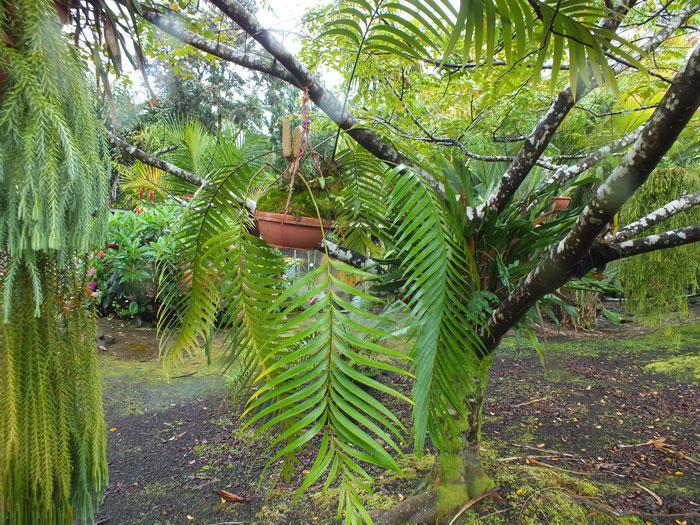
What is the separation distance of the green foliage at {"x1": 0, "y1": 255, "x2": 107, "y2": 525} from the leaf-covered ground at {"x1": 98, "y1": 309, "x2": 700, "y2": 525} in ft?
1.26

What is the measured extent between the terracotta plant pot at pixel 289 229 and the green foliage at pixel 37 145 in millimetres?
449

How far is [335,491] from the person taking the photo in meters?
2.00

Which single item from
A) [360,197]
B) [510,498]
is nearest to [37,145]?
[360,197]

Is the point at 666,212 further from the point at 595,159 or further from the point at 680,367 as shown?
the point at 680,367

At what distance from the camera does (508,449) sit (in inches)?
95.3

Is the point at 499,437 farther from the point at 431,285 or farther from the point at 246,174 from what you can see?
the point at 246,174

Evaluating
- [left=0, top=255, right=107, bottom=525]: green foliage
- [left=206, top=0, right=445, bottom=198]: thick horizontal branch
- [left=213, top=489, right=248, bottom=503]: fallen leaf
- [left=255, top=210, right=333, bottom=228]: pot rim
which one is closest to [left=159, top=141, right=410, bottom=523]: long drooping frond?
[left=255, top=210, right=333, bottom=228]: pot rim

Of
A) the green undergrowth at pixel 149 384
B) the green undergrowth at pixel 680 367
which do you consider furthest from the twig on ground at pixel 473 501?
the green undergrowth at pixel 680 367

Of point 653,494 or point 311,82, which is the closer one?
point 311,82

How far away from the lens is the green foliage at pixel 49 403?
34.1 inches

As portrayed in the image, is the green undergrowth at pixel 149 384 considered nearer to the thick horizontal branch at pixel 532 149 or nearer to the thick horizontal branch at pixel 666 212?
the thick horizontal branch at pixel 532 149

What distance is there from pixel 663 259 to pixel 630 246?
5.91 ft

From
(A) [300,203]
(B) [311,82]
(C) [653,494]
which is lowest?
(C) [653,494]

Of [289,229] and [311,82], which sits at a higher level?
[311,82]
